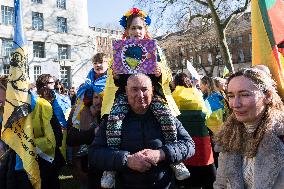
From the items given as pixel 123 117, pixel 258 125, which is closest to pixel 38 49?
pixel 123 117

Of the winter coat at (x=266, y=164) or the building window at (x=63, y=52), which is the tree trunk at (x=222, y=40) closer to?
the winter coat at (x=266, y=164)

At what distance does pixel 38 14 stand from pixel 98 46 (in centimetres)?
1178

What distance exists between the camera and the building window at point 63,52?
37.1m

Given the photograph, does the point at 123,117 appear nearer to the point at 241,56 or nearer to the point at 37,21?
the point at 37,21

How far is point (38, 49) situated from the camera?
35.0m

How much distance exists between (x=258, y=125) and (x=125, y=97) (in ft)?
3.95

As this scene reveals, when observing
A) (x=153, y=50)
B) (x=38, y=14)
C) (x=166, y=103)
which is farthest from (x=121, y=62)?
(x=38, y=14)

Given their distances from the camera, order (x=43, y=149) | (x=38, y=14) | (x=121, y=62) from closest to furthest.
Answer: (x=121, y=62) → (x=43, y=149) → (x=38, y=14)

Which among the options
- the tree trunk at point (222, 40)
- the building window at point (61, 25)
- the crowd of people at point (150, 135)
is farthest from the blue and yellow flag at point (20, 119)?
the building window at point (61, 25)

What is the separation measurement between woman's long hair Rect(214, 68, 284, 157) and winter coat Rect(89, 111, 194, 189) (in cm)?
55

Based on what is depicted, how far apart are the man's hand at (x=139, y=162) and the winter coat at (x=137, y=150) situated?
57mm

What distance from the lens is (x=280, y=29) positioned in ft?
9.95

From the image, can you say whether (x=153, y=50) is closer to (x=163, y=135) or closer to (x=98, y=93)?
(x=163, y=135)

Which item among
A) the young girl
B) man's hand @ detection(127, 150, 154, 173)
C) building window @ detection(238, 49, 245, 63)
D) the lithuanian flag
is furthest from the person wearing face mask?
building window @ detection(238, 49, 245, 63)
